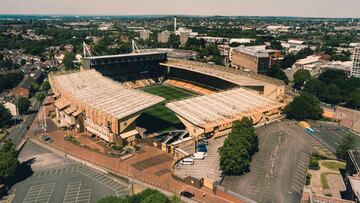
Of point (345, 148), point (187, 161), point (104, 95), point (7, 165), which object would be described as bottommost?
point (187, 161)

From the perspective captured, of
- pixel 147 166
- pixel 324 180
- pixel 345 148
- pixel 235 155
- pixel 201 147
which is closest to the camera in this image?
pixel 235 155

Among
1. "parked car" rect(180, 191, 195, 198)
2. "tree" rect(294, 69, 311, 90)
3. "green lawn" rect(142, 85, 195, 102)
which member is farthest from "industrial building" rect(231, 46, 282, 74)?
"parked car" rect(180, 191, 195, 198)

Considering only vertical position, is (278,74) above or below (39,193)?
above

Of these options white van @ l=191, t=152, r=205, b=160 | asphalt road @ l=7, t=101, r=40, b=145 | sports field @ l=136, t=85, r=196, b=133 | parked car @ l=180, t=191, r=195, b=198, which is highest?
white van @ l=191, t=152, r=205, b=160

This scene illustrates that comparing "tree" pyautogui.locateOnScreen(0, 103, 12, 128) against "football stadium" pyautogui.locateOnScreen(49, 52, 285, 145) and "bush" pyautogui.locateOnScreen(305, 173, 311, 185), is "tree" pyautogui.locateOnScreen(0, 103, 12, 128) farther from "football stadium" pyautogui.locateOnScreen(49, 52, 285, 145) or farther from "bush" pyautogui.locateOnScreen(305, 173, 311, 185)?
"bush" pyautogui.locateOnScreen(305, 173, 311, 185)

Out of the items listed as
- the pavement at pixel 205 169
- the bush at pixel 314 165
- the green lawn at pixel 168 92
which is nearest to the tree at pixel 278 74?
the green lawn at pixel 168 92

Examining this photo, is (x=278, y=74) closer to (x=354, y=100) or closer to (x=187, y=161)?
(x=354, y=100)

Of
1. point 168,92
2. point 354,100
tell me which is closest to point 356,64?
point 354,100

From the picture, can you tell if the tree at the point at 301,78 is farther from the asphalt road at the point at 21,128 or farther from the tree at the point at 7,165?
the tree at the point at 7,165
